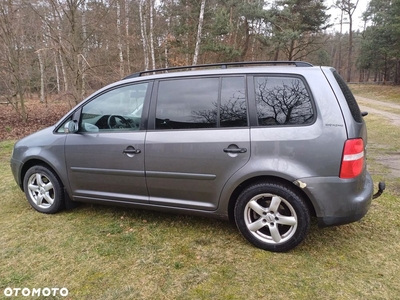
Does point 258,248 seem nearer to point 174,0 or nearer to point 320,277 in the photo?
point 320,277

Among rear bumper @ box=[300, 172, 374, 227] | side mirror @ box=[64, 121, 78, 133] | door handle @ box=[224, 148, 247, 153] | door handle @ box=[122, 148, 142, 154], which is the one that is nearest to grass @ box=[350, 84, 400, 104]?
rear bumper @ box=[300, 172, 374, 227]

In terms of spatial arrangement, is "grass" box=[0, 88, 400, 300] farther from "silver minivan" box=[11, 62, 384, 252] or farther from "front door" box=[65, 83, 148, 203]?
"front door" box=[65, 83, 148, 203]

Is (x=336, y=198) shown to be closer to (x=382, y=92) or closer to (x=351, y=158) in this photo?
(x=351, y=158)

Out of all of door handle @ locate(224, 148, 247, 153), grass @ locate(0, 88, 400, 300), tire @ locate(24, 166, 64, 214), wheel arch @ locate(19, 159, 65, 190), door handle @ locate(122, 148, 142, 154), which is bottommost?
grass @ locate(0, 88, 400, 300)

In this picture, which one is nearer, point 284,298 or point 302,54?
point 284,298

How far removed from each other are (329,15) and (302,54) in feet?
22.8

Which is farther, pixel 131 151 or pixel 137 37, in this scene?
pixel 137 37

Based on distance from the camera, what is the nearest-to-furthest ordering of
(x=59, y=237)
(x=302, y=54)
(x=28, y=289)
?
1. (x=28, y=289)
2. (x=59, y=237)
3. (x=302, y=54)

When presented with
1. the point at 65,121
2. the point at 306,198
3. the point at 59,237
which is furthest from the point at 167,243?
the point at 65,121

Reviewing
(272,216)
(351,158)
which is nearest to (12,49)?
(272,216)

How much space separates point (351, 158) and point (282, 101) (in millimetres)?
749

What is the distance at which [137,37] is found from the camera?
1925 cm

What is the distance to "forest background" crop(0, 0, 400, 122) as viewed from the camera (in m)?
10.6

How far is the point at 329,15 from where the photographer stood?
2620 cm
